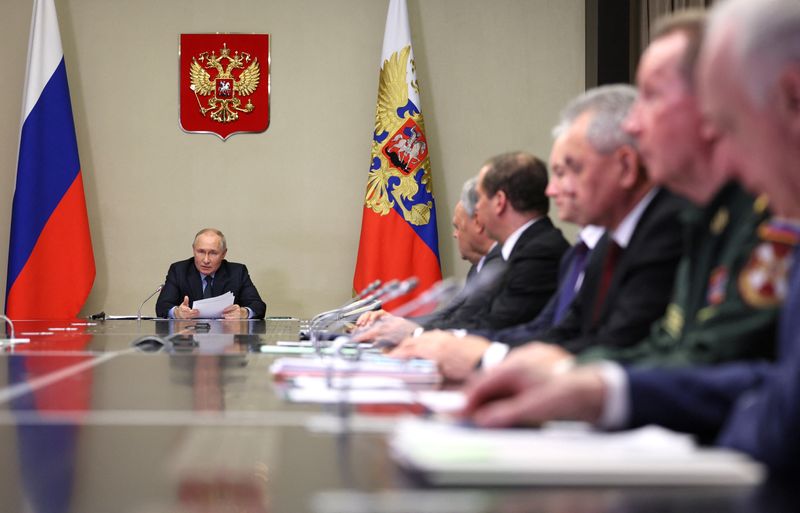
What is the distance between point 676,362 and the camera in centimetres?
157

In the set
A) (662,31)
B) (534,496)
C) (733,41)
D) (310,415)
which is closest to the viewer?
(534,496)

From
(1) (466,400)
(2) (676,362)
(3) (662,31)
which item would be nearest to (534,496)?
(1) (466,400)

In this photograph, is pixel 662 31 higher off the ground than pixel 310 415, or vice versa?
pixel 662 31

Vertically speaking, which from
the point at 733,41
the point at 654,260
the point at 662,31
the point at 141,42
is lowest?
the point at 654,260

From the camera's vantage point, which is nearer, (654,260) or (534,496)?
(534,496)

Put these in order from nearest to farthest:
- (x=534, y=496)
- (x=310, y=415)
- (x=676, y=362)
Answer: (x=534, y=496), (x=676, y=362), (x=310, y=415)

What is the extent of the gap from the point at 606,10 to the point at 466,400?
719 cm

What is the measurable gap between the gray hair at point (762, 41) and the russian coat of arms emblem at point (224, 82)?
7.34 meters

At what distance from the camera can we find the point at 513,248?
395cm

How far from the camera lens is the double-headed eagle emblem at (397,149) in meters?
8.08

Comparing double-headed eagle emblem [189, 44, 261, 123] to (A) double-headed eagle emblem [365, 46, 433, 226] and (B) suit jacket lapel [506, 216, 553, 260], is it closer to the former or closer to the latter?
(A) double-headed eagle emblem [365, 46, 433, 226]

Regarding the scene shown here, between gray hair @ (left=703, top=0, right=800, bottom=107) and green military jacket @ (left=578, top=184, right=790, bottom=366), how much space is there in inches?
10.6

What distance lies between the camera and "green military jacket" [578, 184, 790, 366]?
150cm

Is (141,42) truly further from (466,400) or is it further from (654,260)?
(466,400)
